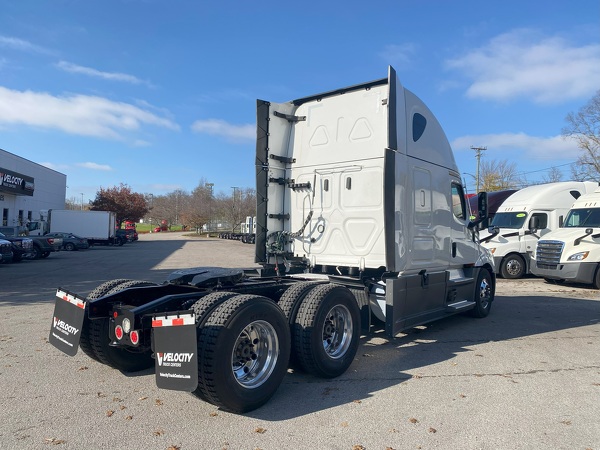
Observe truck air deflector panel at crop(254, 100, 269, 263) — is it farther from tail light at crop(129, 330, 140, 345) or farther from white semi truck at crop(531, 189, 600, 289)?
white semi truck at crop(531, 189, 600, 289)

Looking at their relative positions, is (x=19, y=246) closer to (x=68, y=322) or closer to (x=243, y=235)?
(x=68, y=322)

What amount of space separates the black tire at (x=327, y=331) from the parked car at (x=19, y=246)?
2063 cm

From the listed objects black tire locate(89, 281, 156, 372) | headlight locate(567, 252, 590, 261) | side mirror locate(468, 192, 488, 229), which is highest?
side mirror locate(468, 192, 488, 229)

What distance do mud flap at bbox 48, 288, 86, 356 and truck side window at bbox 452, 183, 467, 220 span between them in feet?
19.4

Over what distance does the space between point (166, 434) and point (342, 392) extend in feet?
6.17

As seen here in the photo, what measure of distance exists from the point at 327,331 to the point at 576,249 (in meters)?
11.2

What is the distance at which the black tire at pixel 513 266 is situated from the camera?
648 inches

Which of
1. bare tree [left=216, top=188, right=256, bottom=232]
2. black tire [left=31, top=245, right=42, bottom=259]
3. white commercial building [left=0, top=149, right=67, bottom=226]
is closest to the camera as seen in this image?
black tire [left=31, top=245, right=42, bottom=259]

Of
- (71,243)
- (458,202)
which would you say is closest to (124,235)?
(71,243)

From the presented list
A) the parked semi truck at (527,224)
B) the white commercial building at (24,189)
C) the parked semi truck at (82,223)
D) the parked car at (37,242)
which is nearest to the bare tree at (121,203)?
the white commercial building at (24,189)

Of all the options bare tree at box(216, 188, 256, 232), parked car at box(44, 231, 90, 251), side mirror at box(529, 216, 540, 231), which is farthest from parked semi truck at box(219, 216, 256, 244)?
side mirror at box(529, 216, 540, 231)

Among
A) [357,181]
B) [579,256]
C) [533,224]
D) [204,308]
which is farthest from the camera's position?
[533,224]

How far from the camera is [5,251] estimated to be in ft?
65.1

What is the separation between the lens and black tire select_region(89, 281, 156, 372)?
5004 millimetres
